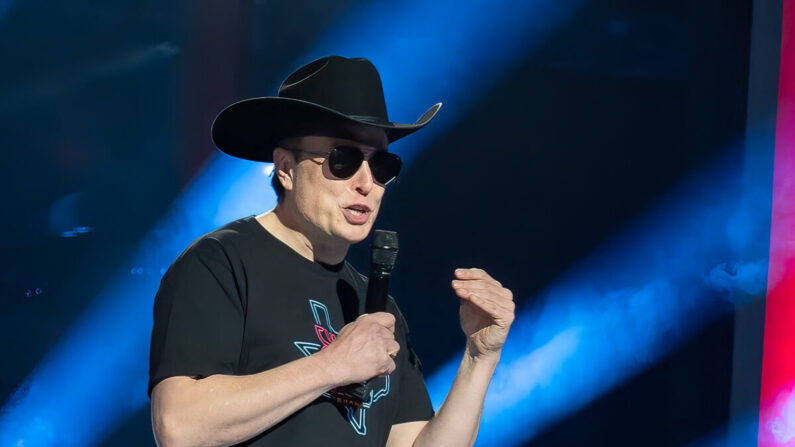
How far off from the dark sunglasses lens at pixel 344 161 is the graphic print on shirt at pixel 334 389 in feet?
1.06

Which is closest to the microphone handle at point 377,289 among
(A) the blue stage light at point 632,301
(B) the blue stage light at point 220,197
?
(B) the blue stage light at point 220,197

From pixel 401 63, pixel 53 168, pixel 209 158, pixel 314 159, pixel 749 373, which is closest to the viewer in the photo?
pixel 314 159

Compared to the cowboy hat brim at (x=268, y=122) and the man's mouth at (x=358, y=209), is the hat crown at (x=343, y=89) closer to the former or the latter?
the cowboy hat brim at (x=268, y=122)

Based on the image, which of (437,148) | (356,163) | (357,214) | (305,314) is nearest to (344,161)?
(356,163)

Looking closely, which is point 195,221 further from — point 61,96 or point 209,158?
point 61,96

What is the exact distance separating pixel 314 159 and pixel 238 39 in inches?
66.8

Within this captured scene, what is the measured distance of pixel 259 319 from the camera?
1664 mm

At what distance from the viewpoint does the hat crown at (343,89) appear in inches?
72.3

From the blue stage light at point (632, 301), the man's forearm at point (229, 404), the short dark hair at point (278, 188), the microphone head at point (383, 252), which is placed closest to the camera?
the man's forearm at point (229, 404)

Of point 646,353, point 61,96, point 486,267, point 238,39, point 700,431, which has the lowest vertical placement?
point 700,431

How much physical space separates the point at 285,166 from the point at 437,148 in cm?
171

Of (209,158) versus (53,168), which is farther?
(209,158)

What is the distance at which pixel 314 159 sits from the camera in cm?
181

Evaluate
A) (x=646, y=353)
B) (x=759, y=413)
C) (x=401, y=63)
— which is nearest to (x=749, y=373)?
(x=759, y=413)
